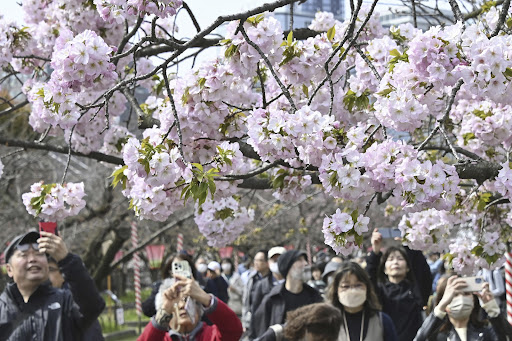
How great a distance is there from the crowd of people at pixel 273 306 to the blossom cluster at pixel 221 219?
51 centimetres

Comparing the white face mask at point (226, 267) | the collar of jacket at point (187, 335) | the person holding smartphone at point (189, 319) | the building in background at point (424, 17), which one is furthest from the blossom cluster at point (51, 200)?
the white face mask at point (226, 267)

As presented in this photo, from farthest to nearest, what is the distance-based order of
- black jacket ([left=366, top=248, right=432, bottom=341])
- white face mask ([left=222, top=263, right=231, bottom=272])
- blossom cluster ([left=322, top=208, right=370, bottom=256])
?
white face mask ([left=222, top=263, right=231, bottom=272]) < black jacket ([left=366, top=248, right=432, bottom=341]) < blossom cluster ([left=322, top=208, right=370, bottom=256])

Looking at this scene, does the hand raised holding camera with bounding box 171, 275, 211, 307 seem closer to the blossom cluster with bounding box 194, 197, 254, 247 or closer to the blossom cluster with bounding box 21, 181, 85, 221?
the blossom cluster with bounding box 194, 197, 254, 247

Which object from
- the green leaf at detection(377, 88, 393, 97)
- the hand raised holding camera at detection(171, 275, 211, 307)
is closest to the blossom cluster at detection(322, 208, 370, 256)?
the green leaf at detection(377, 88, 393, 97)

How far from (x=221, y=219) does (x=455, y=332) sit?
1.82m

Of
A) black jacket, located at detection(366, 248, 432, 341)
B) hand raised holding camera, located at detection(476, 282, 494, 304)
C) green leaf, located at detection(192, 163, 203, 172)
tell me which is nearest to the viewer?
green leaf, located at detection(192, 163, 203, 172)

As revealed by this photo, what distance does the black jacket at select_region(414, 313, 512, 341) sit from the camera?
17.1 feet

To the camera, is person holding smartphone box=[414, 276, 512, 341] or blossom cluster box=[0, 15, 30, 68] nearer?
person holding smartphone box=[414, 276, 512, 341]

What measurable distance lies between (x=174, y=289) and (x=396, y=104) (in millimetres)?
Answer: 1667

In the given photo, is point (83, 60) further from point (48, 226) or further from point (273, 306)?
point (273, 306)

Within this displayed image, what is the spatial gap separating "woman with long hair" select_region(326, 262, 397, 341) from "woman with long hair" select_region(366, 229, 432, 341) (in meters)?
1.23

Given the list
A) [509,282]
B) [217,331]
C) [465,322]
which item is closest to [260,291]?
[509,282]

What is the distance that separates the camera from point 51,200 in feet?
15.8

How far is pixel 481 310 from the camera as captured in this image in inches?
223
